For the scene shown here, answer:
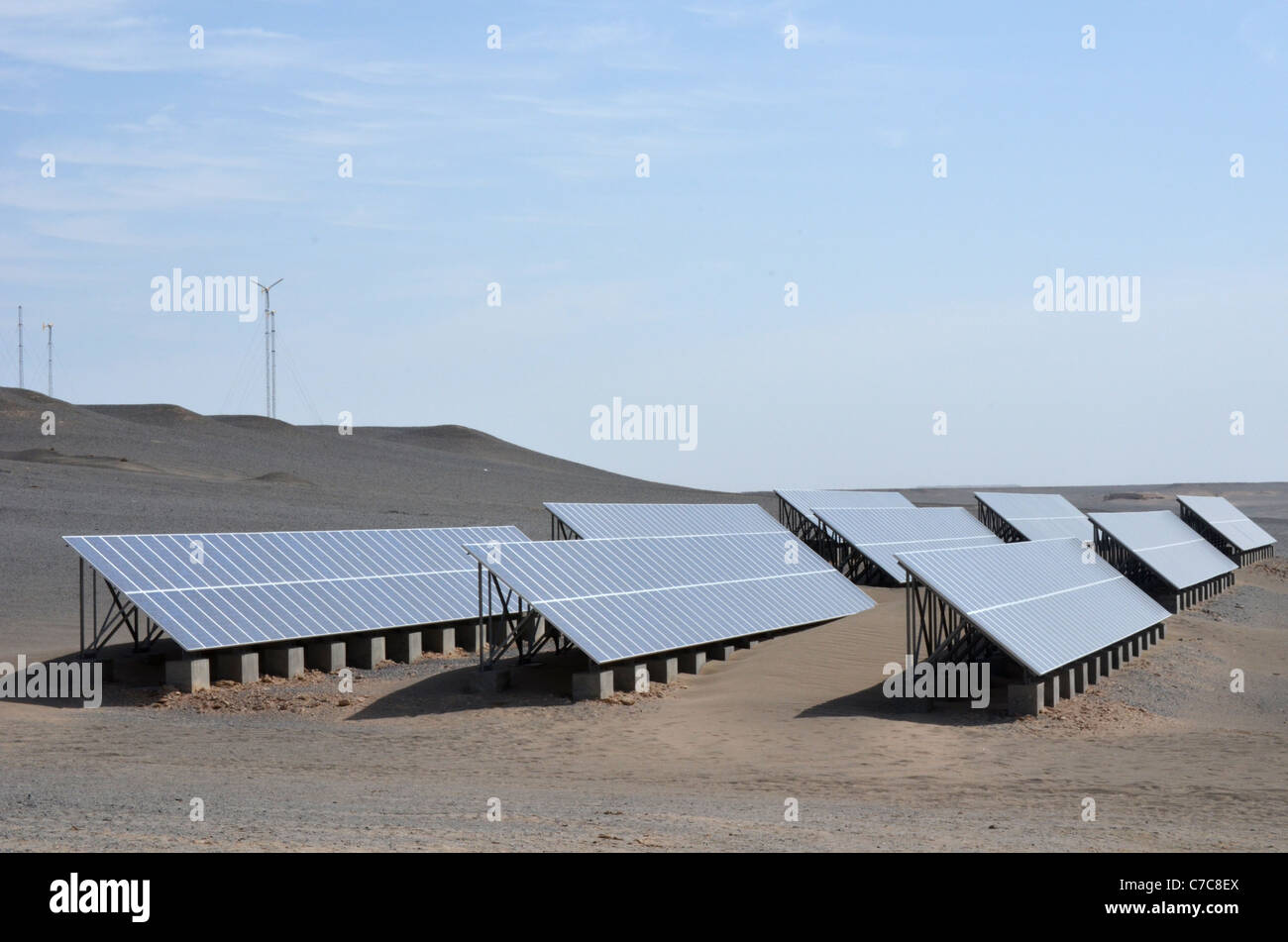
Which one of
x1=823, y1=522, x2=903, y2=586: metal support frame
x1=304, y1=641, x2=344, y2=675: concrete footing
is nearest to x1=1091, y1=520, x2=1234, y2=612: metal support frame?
→ x1=823, y1=522, x2=903, y2=586: metal support frame

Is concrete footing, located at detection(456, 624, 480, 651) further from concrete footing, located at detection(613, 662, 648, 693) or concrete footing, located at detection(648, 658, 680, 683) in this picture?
concrete footing, located at detection(613, 662, 648, 693)

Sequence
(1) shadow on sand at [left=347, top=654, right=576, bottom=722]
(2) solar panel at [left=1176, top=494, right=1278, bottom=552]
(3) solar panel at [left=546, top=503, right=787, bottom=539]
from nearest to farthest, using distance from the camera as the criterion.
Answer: (1) shadow on sand at [left=347, top=654, right=576, bottom=722] < (3) solar panel at [left=546, top=503, right=787, bottom=539] < (2) solar panel at [left=1176, top=494, right=1278, bottom=552]

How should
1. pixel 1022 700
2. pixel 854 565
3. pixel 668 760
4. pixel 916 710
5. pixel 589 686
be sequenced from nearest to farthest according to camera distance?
1. pixel 668 760
2. pixel 1022 700
3. pixel 916 710
4. pixel 589 686
5. pixel 854 565

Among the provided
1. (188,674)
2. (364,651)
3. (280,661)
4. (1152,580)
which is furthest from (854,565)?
(188,674)

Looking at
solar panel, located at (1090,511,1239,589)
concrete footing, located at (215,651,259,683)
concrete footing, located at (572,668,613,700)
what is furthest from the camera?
solar panel, located at (1090,511,1239,589)

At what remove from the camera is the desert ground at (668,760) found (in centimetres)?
1158

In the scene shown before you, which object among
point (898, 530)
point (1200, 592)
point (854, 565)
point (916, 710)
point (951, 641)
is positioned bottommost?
point (1200, 592)

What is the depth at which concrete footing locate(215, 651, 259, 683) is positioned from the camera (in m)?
22.2

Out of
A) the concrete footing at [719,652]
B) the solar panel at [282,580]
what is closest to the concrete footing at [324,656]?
the solar panel at [282,580]

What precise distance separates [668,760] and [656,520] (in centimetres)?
1804

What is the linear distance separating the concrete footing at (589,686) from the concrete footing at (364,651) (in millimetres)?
5249

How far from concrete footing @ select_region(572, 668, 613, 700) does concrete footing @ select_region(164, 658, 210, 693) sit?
6.01 m

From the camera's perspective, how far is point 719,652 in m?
25.2

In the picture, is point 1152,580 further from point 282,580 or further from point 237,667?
point 237,667
